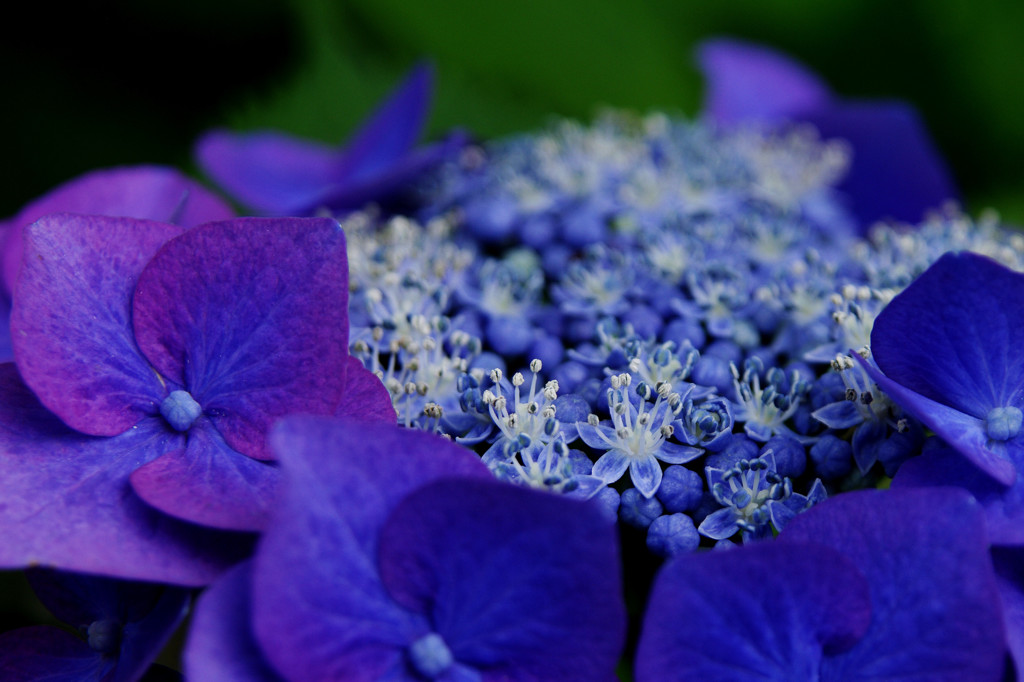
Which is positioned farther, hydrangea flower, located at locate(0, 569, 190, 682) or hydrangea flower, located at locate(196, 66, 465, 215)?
hydrangea flower, located at locate(196, 66, 465, 215)

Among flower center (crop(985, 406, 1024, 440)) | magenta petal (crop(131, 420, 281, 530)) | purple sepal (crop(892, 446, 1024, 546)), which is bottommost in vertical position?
purple sepal (crop(892, 446, 1024, 546))

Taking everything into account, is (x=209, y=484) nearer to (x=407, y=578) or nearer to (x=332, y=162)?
(x=407, y=578)

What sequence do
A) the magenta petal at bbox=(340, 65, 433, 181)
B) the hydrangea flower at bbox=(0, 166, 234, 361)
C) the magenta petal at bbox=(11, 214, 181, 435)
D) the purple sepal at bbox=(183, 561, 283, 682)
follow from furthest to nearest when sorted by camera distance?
the magenta petal at bbox=(340, 65, 433, 181)
the hydrangea flower at bbox=(0, 166, 234, 361)
the magenta petal at bbox=(11, 214, 181, 435)
the purple sepal at bbox=(183, 561, 283, 682)

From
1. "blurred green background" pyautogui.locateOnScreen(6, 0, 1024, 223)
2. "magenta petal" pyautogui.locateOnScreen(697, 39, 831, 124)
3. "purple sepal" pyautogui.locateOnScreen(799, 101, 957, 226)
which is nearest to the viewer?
"purple sepal" pyautogui.locateOnScreen(799, 101, 957, 226)

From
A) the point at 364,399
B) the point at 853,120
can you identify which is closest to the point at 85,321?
the point at 364,399

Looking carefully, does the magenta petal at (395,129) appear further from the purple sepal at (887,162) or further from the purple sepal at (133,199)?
the purple sepal at (887,162)

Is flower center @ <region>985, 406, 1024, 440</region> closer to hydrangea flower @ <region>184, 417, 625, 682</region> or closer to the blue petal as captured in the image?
the blue petal

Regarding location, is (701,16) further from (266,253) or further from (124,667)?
(124,667)

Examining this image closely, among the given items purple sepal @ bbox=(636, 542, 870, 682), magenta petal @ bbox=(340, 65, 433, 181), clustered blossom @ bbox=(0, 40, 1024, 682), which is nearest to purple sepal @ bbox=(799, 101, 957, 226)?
clustered blossom @ bbox=(0, 40, 1024, 682)
